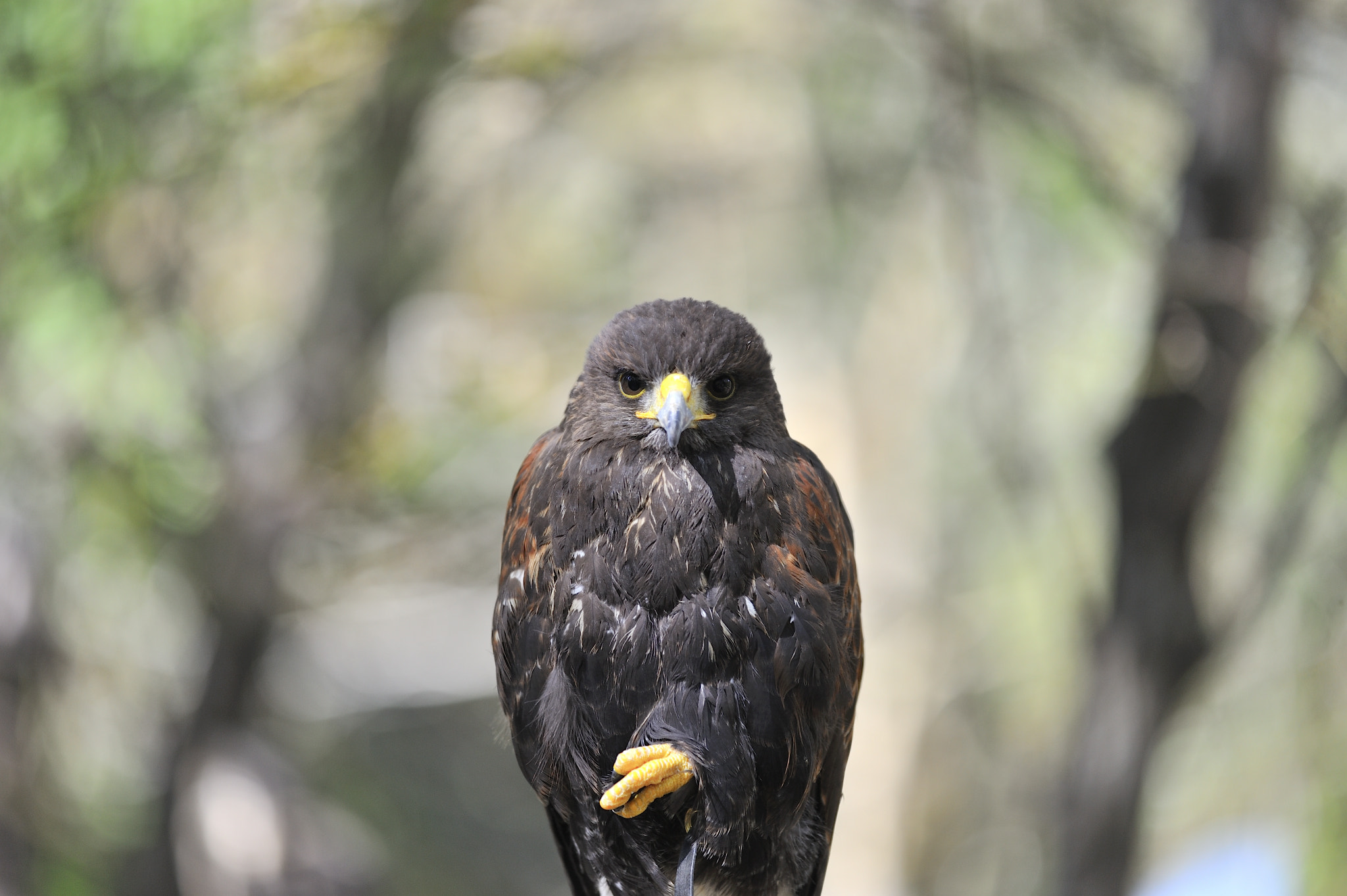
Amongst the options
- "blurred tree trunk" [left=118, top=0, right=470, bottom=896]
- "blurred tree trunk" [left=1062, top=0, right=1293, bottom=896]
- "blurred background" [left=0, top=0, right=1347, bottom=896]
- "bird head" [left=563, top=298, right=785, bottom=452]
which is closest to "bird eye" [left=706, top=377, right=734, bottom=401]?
"bird head" [left=563, top=298, right=785, bottom=452]

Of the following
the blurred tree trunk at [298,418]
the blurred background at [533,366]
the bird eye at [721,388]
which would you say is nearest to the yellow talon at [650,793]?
the blurred background at [533,366]

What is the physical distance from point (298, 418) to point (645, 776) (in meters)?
5.04

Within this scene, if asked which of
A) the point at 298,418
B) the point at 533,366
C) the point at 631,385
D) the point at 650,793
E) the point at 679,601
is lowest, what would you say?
the point at 650,793

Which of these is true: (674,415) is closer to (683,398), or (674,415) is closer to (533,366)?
(683,398)

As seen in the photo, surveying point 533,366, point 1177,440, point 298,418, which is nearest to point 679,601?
point 1177,440

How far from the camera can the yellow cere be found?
7.11 ft

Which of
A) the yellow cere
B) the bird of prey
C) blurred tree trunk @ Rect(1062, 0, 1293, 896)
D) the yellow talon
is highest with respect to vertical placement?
blurred tree trunk @ Rect(1062, 0, 1293, 896)

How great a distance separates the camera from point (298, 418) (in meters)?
6.61

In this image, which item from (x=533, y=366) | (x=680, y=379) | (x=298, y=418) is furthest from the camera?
(x=533, y=366)

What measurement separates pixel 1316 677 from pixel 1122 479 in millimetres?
1274

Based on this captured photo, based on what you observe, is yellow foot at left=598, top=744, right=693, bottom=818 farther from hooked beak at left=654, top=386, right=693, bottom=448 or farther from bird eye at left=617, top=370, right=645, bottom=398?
bird eye at left=617, top=370, right=645, bottom=398

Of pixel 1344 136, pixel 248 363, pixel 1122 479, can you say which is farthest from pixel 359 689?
pixel 1344 136

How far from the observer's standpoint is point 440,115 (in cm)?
691

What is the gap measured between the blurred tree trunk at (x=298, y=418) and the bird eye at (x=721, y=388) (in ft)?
13.2
